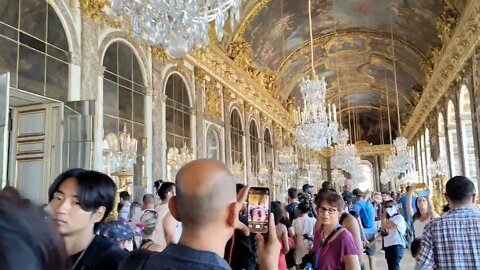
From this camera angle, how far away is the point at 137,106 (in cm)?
1015

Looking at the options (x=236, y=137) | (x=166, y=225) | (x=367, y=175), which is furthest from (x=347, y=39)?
(x=367, y=175)

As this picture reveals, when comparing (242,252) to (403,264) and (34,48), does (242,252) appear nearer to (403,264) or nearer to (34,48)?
(34,48)

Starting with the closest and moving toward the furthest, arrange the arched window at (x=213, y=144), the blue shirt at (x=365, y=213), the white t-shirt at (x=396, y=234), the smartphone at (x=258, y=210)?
the smartphone at (x=258, y=210), the white t-shirt at (x=396, y=234), the blue shirt at (x=365, y=213), the arched window at (x=213, y=144)

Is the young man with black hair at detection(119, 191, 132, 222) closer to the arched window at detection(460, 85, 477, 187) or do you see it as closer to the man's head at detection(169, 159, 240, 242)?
the man's head at detection(169, 159, 240, 242)

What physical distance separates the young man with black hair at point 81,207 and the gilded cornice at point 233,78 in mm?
10910

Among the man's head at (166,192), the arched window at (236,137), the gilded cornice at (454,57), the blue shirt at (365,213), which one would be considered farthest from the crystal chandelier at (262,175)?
the man's head at (166,192)

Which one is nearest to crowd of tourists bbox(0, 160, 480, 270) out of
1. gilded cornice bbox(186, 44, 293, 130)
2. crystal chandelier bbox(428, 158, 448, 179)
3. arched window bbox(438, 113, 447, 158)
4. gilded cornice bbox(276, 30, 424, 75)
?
gilded cornice bbox(186, 44, 293, 130)

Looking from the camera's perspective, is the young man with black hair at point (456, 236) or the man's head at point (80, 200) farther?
the young man with black hair at point (456, 236)

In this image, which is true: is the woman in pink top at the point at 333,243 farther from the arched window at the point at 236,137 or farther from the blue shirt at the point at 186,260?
the arched window at the point at 236,137

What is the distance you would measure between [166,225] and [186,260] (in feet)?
3.62

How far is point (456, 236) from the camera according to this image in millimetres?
3031

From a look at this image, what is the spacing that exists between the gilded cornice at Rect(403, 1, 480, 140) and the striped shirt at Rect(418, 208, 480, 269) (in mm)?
10492

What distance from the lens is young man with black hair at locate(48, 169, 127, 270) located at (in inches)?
76.4

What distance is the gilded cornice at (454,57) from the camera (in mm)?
12720
